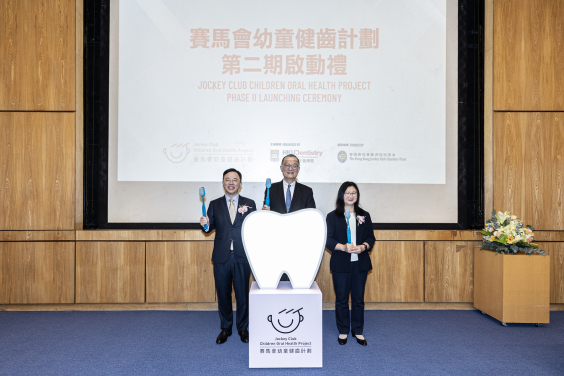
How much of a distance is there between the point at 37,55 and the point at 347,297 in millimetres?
4017

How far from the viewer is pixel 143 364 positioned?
2.54 m

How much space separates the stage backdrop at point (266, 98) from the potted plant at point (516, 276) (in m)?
0.88

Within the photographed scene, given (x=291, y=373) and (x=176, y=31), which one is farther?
(x=176, y=31)

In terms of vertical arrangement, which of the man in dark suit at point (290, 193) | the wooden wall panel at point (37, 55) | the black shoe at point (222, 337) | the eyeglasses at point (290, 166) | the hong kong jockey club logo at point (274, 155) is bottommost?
the black shoe at point (222, 337)

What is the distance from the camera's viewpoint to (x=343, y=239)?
9.66 feet

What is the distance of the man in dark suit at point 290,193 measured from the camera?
3250 mm

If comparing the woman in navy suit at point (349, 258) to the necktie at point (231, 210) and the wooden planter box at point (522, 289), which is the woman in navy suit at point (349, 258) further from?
the wooden planter box at point (522, 289)

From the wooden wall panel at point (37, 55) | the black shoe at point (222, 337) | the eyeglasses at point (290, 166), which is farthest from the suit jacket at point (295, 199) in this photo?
the wooden wall panel at point (37, 55)

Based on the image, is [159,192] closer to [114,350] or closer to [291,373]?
[114,350]

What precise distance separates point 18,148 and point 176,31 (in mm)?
2108

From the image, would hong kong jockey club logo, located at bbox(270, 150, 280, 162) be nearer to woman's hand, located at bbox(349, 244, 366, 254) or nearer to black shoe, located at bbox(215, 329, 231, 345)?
woman's hand, located at bbox(349, 244, 366, 254)

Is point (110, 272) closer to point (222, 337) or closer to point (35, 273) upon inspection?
point (35, 273)

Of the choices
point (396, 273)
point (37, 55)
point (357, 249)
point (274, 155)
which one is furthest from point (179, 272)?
point (37, 55)

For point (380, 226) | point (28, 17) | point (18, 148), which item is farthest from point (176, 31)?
point (380, 226)
